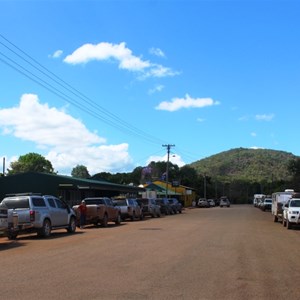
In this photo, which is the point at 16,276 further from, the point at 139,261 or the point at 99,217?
the point at 99,217

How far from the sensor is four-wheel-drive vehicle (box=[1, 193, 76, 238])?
21.8m

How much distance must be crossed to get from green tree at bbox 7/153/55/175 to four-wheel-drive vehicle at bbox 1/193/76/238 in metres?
88.6

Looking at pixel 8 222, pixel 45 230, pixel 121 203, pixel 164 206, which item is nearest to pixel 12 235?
pixel 45 230

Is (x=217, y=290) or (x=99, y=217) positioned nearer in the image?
(x=217, y=290)

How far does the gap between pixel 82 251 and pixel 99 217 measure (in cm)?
1411

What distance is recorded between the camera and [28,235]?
24109 mm

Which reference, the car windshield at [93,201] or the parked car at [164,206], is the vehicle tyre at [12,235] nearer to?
the car windshield at [93,201]

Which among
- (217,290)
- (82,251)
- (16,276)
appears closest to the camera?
(217,290)

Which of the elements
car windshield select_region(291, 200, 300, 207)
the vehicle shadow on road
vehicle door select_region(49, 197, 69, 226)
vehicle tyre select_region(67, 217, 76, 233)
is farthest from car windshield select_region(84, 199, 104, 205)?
car windshield select_region(291, 200, 300, 207)

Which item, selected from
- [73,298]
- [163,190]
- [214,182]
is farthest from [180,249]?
[214,182]

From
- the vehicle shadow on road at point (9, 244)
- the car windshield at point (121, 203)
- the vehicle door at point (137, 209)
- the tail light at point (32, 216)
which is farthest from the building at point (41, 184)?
the vehicle shadow on road at point (9, 244)

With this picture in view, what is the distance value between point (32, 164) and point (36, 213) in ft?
303

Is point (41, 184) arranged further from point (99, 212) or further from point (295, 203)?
point (295, 203)

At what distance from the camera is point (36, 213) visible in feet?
73.0
